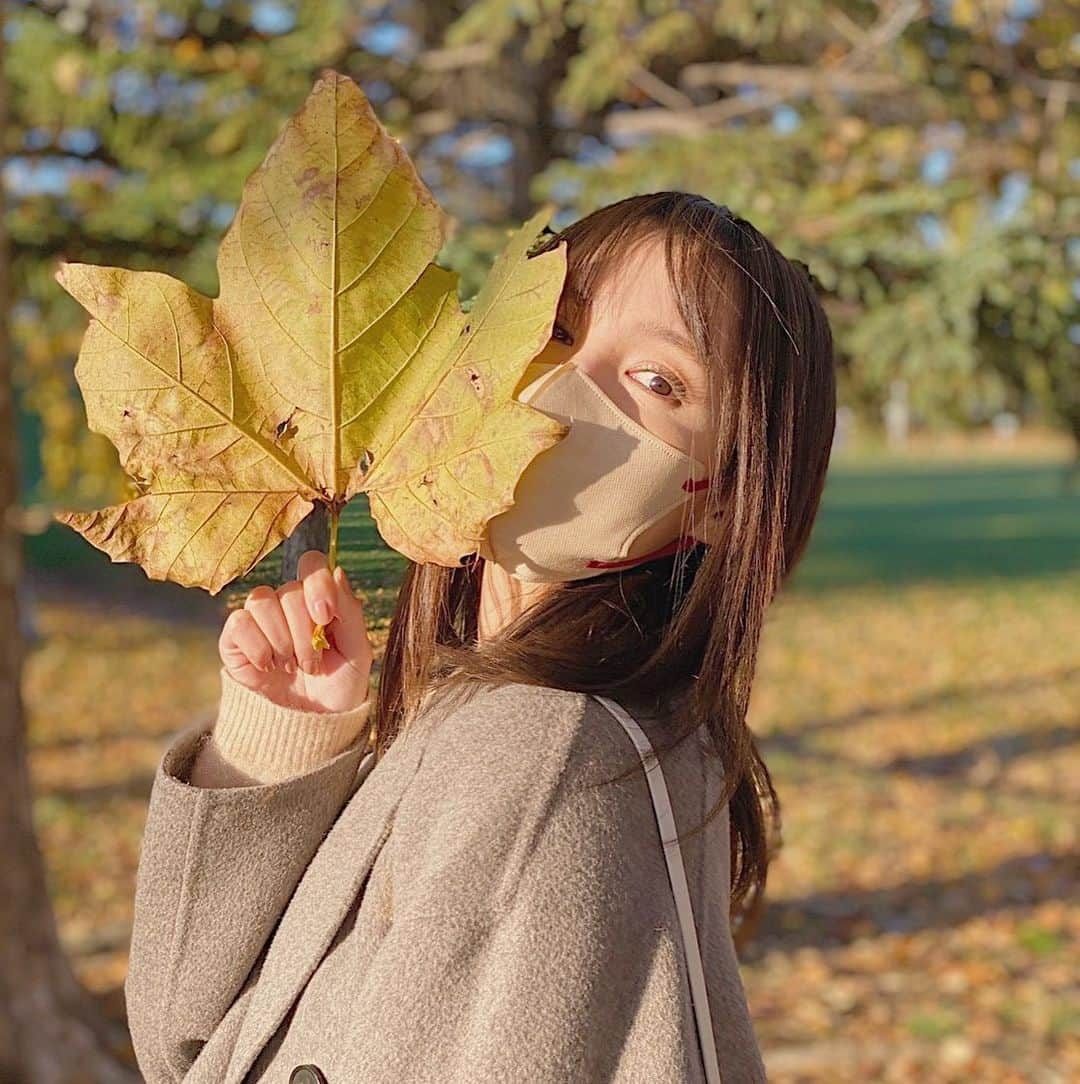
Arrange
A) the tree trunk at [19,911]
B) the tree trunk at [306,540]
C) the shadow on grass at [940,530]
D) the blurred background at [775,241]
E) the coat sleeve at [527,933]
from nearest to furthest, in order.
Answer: the coat sleeve at [527,933] → the tree trunk at [306,540] → the tree trunk at [19,911] → the blurred background at [775,241] → the shadow on grass at [940,530]

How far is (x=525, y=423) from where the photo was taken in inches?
44.2

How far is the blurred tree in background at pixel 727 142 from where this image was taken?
3564 millimetres

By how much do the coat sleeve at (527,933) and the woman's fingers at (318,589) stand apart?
227 mm

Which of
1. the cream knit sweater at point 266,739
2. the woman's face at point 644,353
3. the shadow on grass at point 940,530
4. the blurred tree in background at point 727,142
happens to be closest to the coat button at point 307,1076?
the cream knit sweater at point 266,739

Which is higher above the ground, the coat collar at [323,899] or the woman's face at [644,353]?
the woman's face at [644,353]

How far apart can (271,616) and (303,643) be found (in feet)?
0.14

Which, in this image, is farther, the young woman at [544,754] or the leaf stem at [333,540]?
the leaf stem at [333,540]

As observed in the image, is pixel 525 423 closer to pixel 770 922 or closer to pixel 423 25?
pixel 770 922

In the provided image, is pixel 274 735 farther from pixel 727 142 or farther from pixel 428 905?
pixel 727 142

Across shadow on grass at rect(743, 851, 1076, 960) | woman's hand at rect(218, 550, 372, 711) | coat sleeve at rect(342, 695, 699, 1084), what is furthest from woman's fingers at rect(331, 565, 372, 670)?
shadow on grass at rect(743, 851, 1076, 960)

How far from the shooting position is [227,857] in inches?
51.8

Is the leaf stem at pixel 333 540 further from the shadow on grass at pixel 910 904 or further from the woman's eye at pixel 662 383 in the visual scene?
the shadow on grass at pixel 910 904

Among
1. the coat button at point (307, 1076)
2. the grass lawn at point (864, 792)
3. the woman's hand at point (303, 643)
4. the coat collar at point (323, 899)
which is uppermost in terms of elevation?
the woman's hand at point (303, 643)

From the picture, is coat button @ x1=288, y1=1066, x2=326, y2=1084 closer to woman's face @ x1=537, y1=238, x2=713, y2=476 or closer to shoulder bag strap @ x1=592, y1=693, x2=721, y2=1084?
shoulder bag strap @ x1=592, y1=693, x2=721, y2=1084
